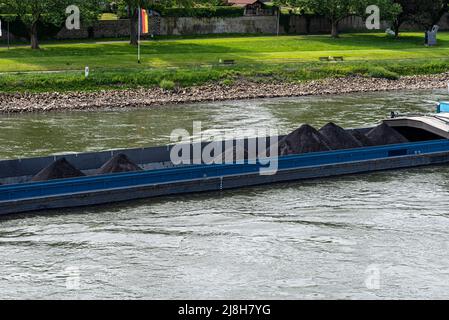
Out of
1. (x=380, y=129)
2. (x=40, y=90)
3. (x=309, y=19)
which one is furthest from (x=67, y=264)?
(x=309, y=19)

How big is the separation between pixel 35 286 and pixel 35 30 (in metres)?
39.1

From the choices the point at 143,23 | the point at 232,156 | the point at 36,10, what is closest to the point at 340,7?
the point at 143,23

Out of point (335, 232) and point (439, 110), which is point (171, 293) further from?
point (439, 110)

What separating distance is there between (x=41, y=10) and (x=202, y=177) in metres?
30.2

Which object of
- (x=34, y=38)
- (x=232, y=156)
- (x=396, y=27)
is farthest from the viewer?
(x=396, y=27)

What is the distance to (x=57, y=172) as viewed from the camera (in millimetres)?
27938

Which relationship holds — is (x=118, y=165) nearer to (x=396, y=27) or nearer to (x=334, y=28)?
(x=334, y=28)

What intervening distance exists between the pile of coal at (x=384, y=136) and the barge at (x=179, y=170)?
1.96 ft

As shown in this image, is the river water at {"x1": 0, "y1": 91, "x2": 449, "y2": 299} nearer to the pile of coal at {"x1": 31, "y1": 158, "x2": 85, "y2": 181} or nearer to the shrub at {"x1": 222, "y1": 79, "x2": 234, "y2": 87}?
the pile of coal at {"x1": 31, "y1": 158, "x2": 85, "y2": 181}

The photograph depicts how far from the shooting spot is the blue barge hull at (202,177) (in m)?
27.1

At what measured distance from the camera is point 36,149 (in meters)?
37.3

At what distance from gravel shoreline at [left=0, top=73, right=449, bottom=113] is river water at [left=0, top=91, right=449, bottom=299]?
19.7 meters

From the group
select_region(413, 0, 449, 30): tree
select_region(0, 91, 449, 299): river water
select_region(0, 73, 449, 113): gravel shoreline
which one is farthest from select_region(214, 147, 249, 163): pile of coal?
select_region(413, 0, 449, 30): tree

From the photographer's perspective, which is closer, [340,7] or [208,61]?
[208,61]
